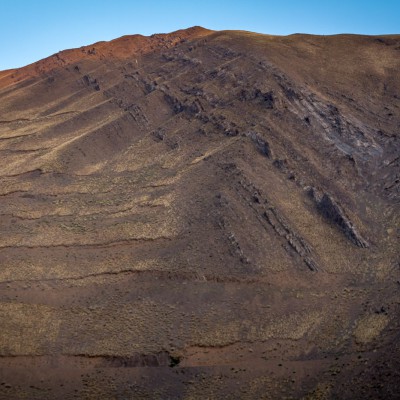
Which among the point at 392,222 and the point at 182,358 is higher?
the point at 392,222

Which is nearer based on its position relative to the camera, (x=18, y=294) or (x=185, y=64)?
(x=18, y=294)

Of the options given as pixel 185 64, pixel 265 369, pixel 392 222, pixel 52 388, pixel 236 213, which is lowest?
pixel 265 369

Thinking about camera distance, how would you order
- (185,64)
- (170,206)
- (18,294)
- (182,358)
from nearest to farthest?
(182,358), (18,294), (170,206), (185,64)

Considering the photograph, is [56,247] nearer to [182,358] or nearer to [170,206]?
[170,206]

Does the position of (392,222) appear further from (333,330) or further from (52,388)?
(52,388)

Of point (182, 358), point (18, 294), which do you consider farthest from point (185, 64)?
point (182, 358)

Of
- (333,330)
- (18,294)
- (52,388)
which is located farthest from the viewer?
(18,294)
